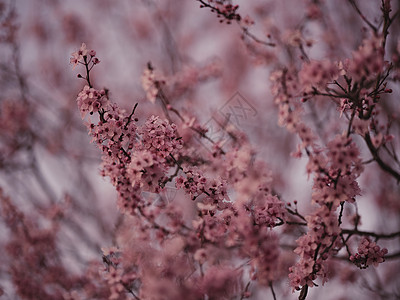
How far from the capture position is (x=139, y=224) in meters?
3.88

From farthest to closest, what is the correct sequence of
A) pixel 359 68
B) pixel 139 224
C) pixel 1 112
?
pixel 1 112
pixel 139 224
pixel 359 68

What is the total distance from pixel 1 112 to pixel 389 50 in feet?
28.5

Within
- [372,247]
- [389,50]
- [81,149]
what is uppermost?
[389,50]

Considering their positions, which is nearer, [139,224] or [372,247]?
[372,247]

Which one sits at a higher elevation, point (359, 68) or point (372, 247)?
point (359, 68)

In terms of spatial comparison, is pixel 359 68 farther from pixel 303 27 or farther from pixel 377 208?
pixel 377 208

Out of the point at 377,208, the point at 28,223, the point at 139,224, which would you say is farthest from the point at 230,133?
the point at 377,208

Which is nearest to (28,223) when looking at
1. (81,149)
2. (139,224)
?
(81,149)

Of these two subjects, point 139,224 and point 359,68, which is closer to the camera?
point 359,68

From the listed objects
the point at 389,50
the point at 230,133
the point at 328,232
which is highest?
the point at 389,50

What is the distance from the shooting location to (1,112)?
8.00 m

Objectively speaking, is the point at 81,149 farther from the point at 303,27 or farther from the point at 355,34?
the point at 355,34

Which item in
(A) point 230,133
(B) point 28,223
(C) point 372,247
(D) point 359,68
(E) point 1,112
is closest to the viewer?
(D) point 359,68

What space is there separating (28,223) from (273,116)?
227 inches
